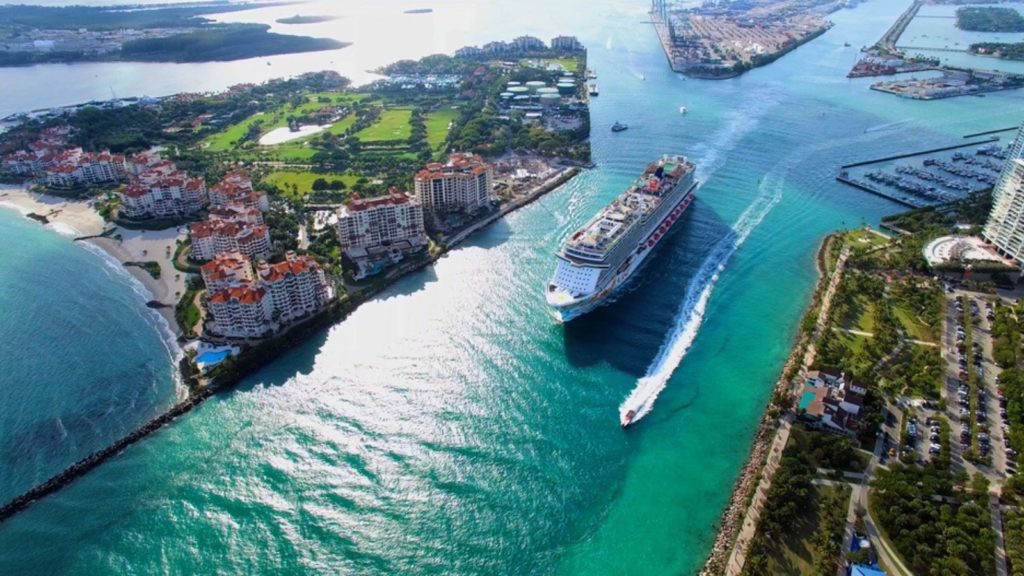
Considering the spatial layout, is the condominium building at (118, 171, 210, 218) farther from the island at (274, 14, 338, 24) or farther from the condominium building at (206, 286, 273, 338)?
the island at (274, 14, 338, 24)

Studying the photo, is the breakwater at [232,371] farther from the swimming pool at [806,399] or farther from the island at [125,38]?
the island at [125,38]

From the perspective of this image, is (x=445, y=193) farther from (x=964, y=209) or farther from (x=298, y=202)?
(x=964, y=209)

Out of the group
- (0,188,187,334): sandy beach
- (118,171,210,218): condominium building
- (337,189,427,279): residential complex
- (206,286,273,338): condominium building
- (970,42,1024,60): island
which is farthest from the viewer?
(970,42,1024,60): island

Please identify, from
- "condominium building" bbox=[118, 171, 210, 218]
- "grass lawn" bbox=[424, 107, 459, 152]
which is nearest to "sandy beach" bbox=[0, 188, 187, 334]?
"condominium building" bbox=[118, 171, 210, 218]

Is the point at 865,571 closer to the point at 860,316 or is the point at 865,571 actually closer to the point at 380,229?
the point at 860,316

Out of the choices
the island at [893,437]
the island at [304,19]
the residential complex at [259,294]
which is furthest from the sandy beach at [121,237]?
the island at [304,19]

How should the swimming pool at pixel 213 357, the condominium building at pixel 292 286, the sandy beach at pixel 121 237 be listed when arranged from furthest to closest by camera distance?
the sandy beach at pixel 121 237, the condominium building at pixel 292 286, the swimming pool at pixel 213 357
